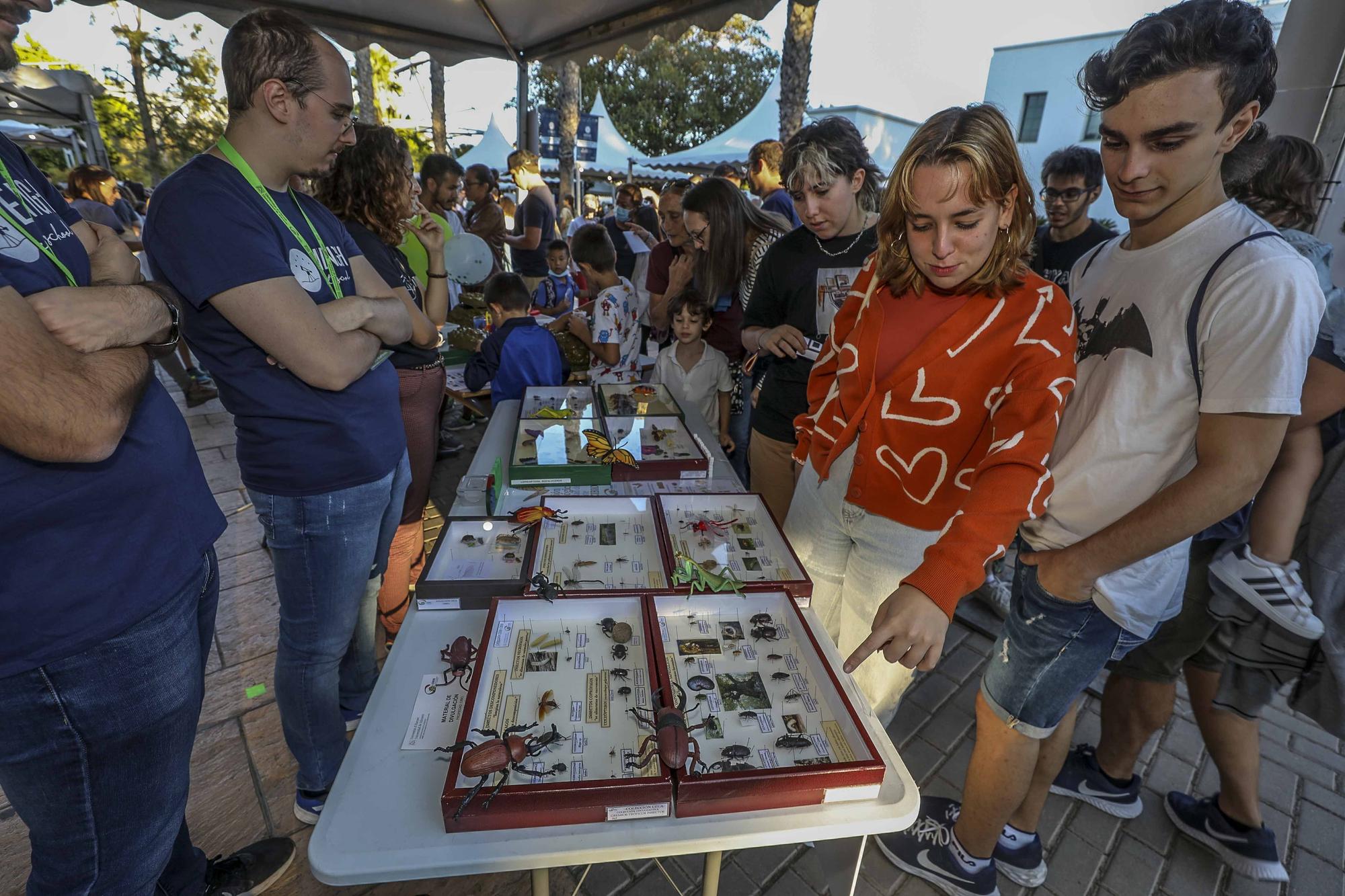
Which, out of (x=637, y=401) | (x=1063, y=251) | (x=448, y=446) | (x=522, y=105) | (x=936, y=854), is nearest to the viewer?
(x=936, y=854)

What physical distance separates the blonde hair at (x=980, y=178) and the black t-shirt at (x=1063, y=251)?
195 cm

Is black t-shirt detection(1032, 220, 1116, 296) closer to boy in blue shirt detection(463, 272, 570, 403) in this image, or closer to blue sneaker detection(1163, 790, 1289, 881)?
blue sneaker detection(1163, 790, 1289, 881)

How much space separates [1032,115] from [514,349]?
21.0 metres

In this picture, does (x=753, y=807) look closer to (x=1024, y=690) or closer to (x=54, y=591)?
(x=1024, y=690)

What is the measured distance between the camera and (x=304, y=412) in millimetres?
1461

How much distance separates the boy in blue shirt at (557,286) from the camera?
615 centimetres

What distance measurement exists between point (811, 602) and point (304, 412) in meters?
1.38

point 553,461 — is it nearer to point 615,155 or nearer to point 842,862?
point 842,862

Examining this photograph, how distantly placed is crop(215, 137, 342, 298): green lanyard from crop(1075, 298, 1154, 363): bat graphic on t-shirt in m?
1.77

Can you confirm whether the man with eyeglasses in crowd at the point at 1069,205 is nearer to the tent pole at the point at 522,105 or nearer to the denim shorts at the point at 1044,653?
the denim shorts at the point at 1044,653

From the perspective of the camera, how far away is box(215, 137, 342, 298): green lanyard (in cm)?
139

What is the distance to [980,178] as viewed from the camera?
1203 mm

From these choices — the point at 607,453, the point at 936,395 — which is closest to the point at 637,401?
the point at 607,453

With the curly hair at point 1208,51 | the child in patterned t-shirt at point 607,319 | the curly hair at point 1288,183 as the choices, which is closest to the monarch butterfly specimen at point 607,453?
the curly hair at point 1208,51
